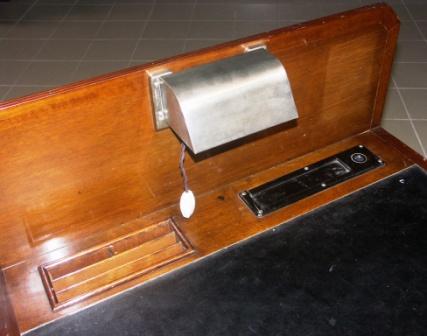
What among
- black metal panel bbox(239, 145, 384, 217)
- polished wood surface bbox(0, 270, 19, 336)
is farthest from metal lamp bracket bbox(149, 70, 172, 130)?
polished wood surface bbox(0, 270, 19, 336)

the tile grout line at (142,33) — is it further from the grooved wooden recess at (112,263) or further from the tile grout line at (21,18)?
the grooved wooden recess at (112,263)

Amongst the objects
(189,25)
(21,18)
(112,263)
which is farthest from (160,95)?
(21,18)

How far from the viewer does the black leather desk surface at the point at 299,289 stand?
0.81 metres

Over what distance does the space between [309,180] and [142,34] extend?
2.14 metres

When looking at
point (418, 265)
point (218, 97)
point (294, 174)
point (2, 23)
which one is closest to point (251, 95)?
point (218, 97)

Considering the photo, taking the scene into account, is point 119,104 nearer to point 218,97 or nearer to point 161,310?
point 218,97

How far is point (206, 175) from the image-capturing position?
3.52 feet

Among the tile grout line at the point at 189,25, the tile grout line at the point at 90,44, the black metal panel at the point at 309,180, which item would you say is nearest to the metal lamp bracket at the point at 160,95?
the black metal panel at the point at 309,180

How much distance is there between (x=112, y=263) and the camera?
970 mm

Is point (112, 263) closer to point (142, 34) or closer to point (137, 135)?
point (137, 135)

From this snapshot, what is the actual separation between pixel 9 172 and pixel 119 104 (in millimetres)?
233

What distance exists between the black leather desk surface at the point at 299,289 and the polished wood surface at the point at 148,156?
0.04m

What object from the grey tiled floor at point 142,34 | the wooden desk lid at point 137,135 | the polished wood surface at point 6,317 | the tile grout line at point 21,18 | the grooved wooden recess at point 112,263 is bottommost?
the grey tiled floor at point 142,34

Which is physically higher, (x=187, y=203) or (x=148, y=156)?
(x=148, y=156)
